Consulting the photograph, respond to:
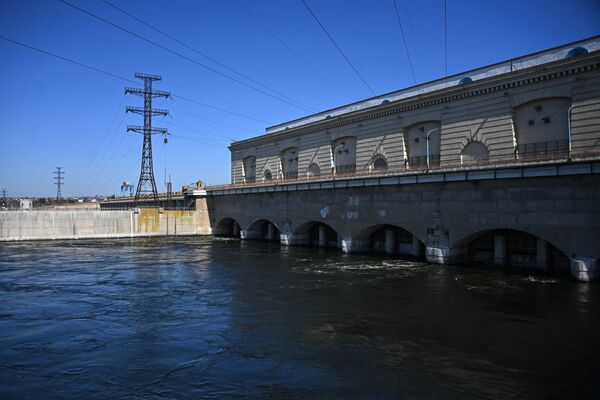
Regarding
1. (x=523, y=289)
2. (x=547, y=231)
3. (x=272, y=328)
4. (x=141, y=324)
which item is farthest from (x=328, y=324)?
(x=547, y=231)

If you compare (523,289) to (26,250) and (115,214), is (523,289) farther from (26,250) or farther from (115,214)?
(115,214)

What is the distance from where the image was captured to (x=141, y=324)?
17234 millimetres

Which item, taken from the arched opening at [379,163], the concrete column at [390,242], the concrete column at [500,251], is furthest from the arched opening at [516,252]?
the arched opening at [379,163]

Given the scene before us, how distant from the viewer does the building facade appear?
27297 millimetres

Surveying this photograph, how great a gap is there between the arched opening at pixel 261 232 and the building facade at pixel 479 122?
9444 millimetres

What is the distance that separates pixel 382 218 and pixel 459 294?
14.1 meters

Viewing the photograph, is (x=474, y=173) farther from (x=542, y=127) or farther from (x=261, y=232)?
(x=261, y=232)

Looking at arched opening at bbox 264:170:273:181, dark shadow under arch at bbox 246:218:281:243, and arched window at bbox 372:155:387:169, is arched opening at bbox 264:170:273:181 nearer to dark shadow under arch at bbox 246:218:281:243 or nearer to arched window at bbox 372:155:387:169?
dark shadow under arch at bbox 246:218:281:243

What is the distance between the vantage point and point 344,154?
4691cm

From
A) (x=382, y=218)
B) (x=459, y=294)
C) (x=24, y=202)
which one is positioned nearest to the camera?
(x=459, y=294)

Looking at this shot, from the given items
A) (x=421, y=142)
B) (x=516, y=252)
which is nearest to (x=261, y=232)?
(x=421, y=142)

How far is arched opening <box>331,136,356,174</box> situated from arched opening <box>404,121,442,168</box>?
740 cm

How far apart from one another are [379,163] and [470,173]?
14360 mm

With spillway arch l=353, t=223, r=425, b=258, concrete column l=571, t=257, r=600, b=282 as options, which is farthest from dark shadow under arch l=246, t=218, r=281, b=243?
concrete column l=571, t=257, r=600, b=282
